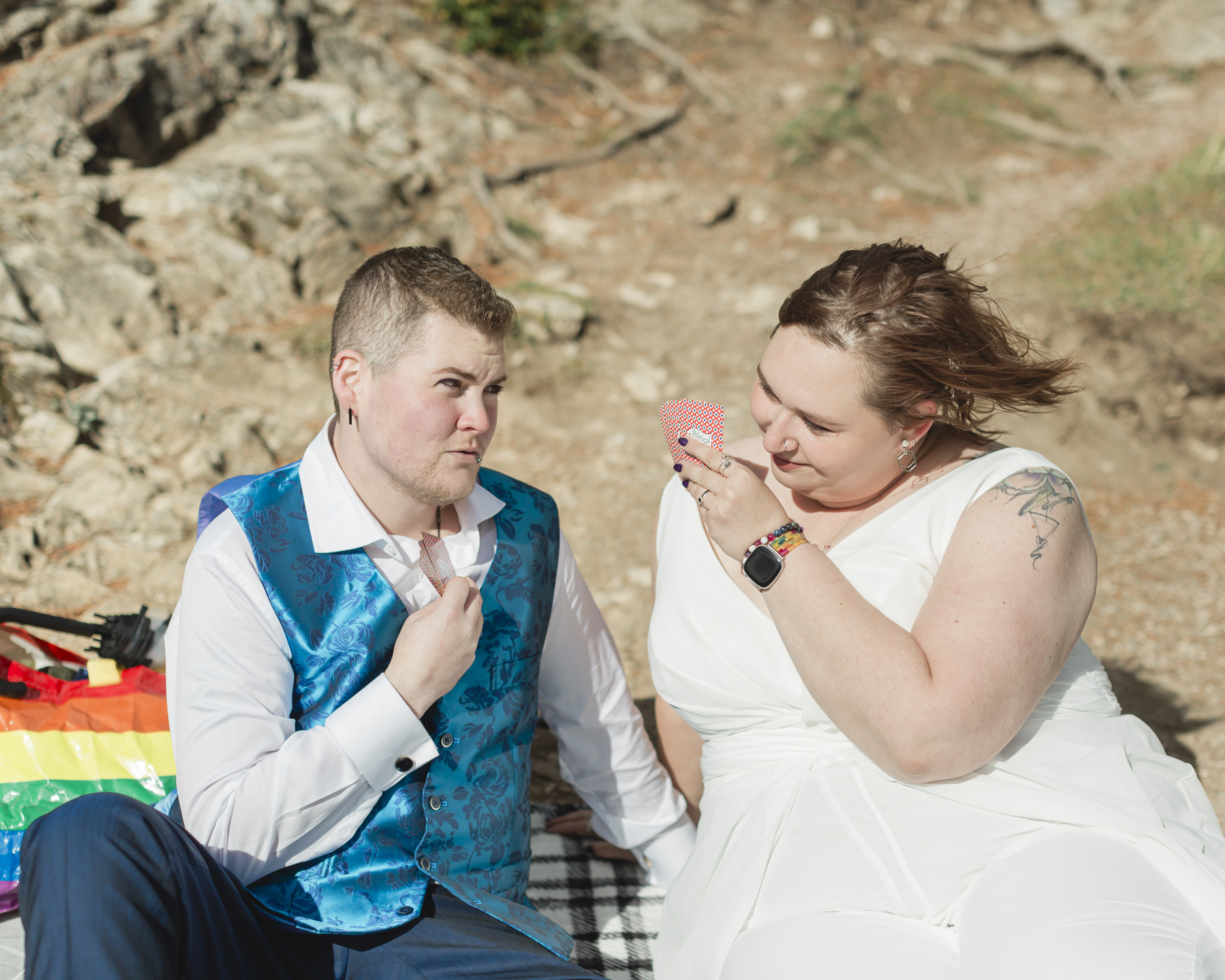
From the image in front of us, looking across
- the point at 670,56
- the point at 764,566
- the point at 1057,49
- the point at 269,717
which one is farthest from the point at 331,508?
the point at 1057,49

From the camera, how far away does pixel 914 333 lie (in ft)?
6.86

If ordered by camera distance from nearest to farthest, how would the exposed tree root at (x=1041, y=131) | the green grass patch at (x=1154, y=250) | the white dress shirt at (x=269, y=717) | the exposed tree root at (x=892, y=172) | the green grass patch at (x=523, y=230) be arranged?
the white dress shirt at (x=269, y=717) < the green grass patch at (x=1154, y=250) < the green grass patch at (x=523, y=230) < the exposed tree root at (x=892, y=172) < the exposed tree root at (x=1041, y=131)

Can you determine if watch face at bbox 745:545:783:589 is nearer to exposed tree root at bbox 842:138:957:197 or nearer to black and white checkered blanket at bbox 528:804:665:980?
black and white checkered blanket at bbox 528:804:665:980

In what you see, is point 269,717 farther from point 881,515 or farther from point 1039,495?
point 1039,495

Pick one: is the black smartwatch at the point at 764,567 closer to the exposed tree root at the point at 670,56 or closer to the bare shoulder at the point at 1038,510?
the bare shoulder at the point at 1038,510

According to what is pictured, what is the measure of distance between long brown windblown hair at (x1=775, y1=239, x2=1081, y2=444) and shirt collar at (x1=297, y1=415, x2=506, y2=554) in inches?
44.2

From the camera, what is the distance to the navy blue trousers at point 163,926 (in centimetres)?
151

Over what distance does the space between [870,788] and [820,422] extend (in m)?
0.85

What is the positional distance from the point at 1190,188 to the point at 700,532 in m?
7.48

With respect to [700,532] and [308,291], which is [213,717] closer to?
[700,532]

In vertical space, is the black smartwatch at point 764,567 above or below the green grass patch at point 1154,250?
above

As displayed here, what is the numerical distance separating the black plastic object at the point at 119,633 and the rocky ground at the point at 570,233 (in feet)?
6.32

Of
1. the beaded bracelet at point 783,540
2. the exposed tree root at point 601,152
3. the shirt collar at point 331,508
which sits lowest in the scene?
the exposed tree root at point 601,152

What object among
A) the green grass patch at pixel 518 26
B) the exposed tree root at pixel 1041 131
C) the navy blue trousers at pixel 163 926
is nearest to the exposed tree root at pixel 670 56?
the green grass patch at pixel 518 26
